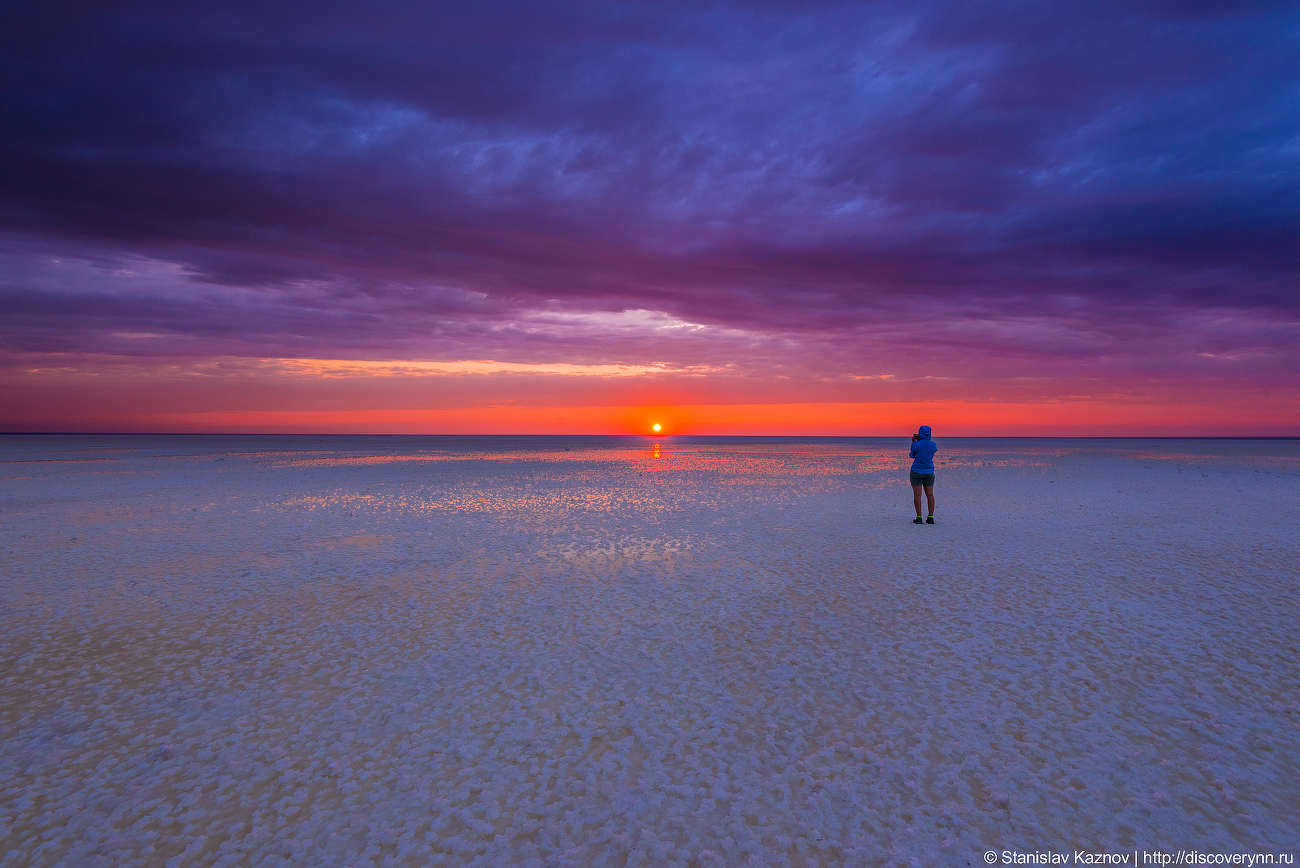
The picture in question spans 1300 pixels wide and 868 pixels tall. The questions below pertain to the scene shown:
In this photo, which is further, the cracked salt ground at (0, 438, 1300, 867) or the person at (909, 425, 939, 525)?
the person at (909, 425, 939, 525)

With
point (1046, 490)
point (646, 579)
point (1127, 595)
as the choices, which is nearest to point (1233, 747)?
point (1127, 595)

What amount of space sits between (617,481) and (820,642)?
21417 mm

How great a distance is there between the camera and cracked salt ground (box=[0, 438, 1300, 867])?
13.0 feet

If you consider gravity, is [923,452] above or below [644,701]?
above

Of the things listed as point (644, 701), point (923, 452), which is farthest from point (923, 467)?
point (644, 701)

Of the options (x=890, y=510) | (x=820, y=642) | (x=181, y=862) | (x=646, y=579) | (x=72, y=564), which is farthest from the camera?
(x=890, y=510)

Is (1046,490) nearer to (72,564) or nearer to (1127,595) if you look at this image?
(1127,595)

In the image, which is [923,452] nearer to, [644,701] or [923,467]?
[923,467]

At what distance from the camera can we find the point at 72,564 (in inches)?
435

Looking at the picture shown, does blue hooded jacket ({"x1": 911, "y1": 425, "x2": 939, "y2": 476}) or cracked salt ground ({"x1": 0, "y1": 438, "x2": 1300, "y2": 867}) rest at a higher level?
blue hooded jacket ({"x1": 911, "y1": 425, "x2": 939, "y2": 476})

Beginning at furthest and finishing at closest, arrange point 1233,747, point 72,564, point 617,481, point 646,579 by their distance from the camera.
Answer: point 617,481
point 72,564
point 646,579
point 1233,747

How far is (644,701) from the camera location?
571cm

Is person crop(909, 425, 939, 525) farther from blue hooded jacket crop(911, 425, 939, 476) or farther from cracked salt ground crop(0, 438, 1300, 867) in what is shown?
cracked salt ground crop(0, 438, 1300, 867)

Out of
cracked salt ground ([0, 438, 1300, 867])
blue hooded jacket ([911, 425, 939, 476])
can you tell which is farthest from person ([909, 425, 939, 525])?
cracked salt ground ([0, 438, 1300, 867])
